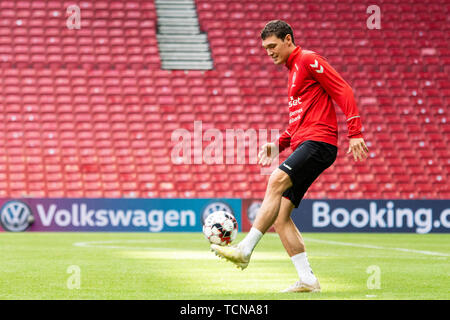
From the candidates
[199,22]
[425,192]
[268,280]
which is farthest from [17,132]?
[268,280]

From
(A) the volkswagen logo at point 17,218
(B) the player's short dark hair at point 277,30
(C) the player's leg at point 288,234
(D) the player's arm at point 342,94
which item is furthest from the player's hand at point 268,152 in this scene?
(A) the volkswagen logo at point 17,218

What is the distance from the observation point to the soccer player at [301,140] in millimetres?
6004

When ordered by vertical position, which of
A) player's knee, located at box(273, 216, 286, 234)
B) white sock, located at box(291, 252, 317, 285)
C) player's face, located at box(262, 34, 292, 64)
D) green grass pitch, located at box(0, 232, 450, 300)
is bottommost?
green grass pitch, located at box(0, 232, 450, 300)

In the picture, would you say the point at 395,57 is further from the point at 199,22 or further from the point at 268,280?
the point at 268,280

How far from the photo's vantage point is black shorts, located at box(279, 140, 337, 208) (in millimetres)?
6066

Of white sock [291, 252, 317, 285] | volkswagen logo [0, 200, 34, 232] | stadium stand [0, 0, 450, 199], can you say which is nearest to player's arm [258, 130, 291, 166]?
white sock [291, 252, 317, 285]

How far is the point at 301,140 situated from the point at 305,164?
0.23m

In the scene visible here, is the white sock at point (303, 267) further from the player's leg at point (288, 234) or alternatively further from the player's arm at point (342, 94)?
the player's arm at point (342, 94)

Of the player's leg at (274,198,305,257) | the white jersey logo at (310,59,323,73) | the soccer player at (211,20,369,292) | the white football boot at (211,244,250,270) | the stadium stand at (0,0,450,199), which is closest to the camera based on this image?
the white football boot at (211,244,250,270)

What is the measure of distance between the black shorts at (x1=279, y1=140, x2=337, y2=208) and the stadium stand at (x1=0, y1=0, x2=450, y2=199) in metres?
12.5

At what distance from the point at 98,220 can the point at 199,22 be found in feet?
25.7

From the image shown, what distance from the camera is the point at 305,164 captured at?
6.08 meters

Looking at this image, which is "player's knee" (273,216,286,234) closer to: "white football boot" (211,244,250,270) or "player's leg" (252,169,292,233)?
"player's leg" (252,169,292,233)

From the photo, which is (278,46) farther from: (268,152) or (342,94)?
(268,152)
